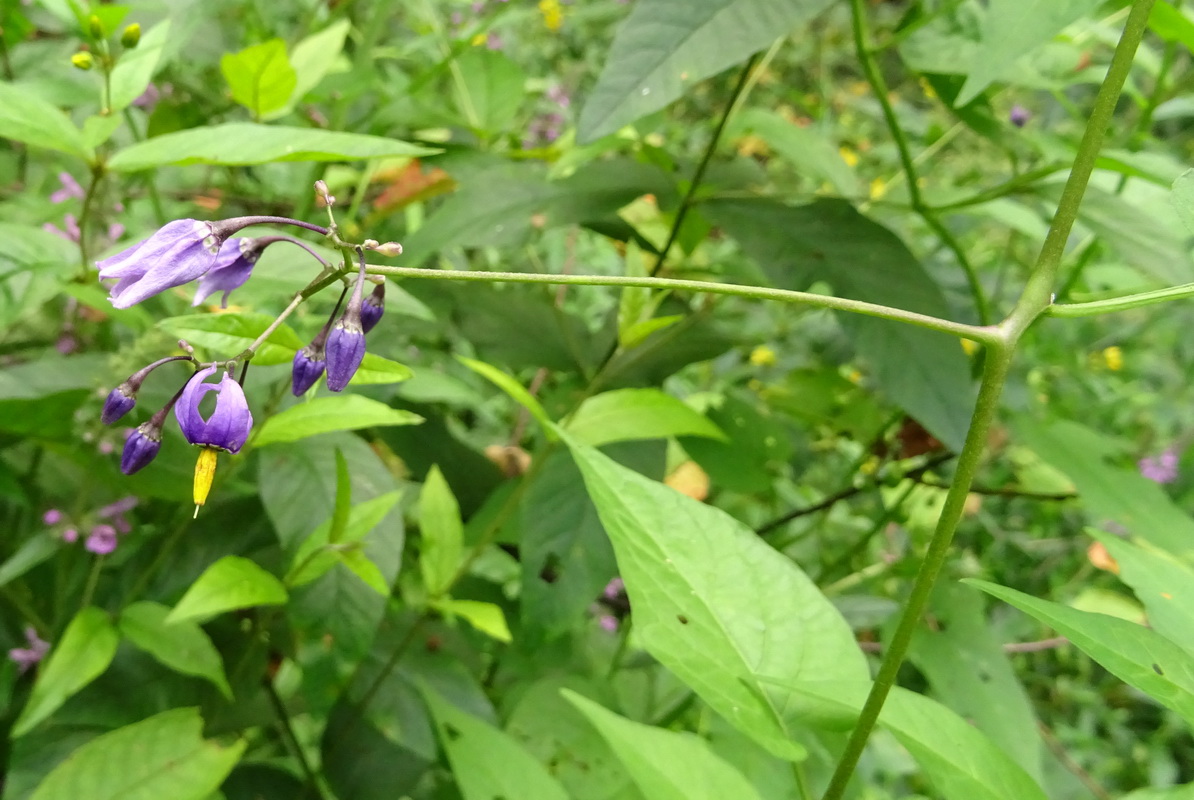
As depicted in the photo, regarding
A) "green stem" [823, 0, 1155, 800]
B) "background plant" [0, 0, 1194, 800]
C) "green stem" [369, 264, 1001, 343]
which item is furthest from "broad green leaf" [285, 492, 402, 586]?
"green stem" [823, 0, 1155, 800]

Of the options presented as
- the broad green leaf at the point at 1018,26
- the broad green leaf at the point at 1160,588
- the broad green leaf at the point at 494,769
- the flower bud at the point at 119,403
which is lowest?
the broad green leaf at the point at 494,769

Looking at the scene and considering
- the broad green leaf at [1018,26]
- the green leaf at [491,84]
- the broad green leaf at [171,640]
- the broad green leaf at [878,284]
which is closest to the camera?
the broad green leaf at [1018,26]

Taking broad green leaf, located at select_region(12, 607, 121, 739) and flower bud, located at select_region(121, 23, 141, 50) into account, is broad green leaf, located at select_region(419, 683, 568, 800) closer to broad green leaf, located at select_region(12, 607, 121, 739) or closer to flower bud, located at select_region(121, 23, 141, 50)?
broad green leaf, located at select_region(12, 607, 121, 739)

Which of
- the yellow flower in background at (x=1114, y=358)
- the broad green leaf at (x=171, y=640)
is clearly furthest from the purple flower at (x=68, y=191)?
the yellow flower in background at (x=1114, y=358)

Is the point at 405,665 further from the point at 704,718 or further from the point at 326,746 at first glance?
the point at 704,718

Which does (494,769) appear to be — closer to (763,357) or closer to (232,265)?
(232,265)

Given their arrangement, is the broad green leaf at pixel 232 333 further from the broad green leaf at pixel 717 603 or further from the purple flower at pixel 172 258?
the broad green leaf at pixel 717 603
